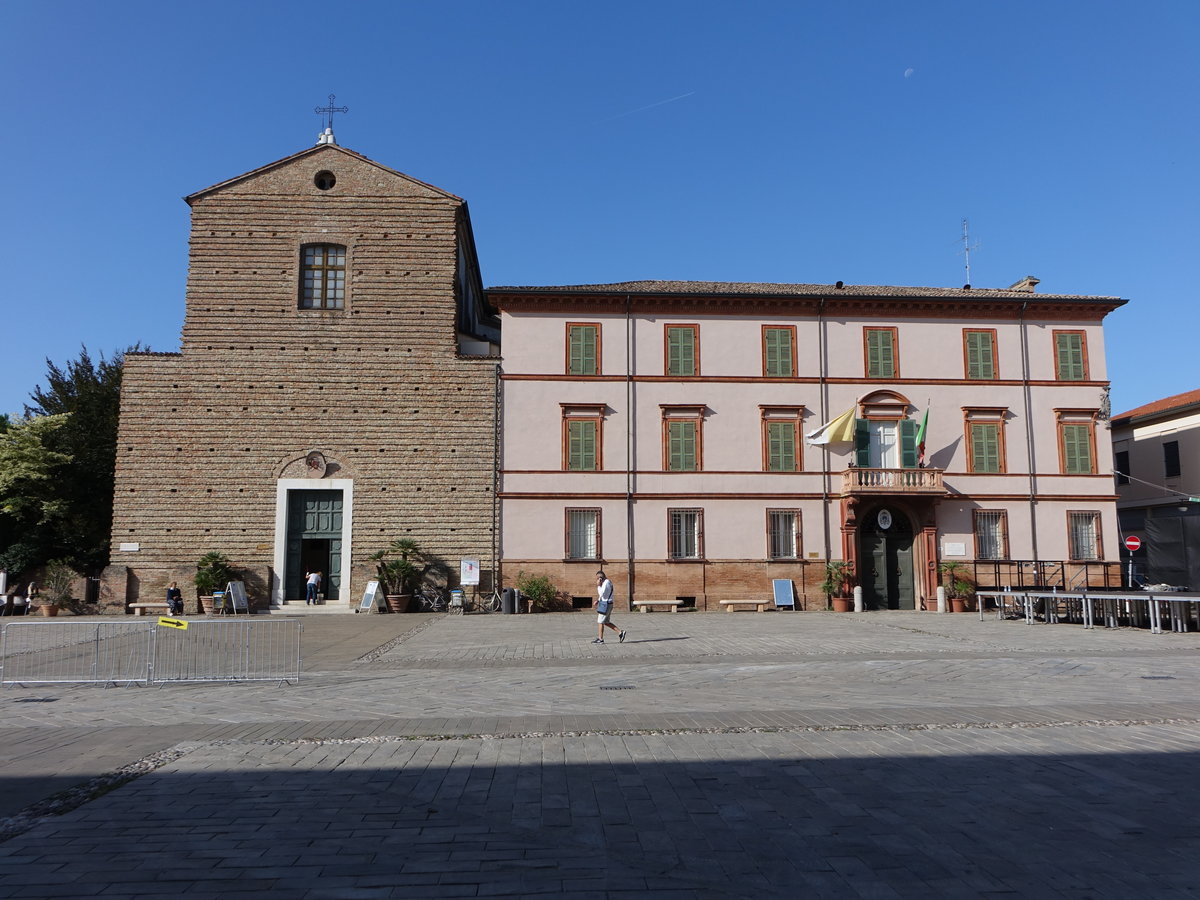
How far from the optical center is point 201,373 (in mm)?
30125

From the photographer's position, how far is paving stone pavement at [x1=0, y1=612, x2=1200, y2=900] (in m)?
4.68

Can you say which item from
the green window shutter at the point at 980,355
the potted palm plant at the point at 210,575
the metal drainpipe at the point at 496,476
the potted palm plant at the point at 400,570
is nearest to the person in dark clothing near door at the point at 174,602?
the potted palm plant at the point at 210,575

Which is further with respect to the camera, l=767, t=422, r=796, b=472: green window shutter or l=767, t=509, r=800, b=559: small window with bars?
l=767, t=422, r=796, b=472: green window shutter

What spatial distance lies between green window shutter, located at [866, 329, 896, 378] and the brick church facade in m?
13.1

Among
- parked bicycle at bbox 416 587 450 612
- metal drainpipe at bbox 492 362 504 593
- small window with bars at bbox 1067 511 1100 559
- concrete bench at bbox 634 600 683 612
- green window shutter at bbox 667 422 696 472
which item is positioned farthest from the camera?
small window with bars at bbox 1067 511 1100 559

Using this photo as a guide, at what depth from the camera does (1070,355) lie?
31906 mm

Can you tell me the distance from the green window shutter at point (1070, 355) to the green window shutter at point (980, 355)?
2426mm

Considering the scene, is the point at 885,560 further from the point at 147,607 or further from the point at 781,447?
the point at 147,607

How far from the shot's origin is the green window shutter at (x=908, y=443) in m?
30.6

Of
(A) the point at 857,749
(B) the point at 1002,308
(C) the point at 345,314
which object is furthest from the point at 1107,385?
(A) the point at 857,749

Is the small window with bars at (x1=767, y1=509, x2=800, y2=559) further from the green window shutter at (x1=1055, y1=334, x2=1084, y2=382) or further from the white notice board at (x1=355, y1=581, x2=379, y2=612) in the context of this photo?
the white notice board at (x1=355, y1=581, x2=379, y2=612)

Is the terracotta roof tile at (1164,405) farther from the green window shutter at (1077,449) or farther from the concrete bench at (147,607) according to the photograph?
the concrete bench at (147,607)

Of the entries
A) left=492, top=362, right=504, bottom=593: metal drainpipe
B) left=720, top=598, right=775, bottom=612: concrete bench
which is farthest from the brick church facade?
left=720, top=598, right=775, bottom=612: concrete bench

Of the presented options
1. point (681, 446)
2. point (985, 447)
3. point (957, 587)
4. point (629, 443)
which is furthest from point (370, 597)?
point (985, 447)
